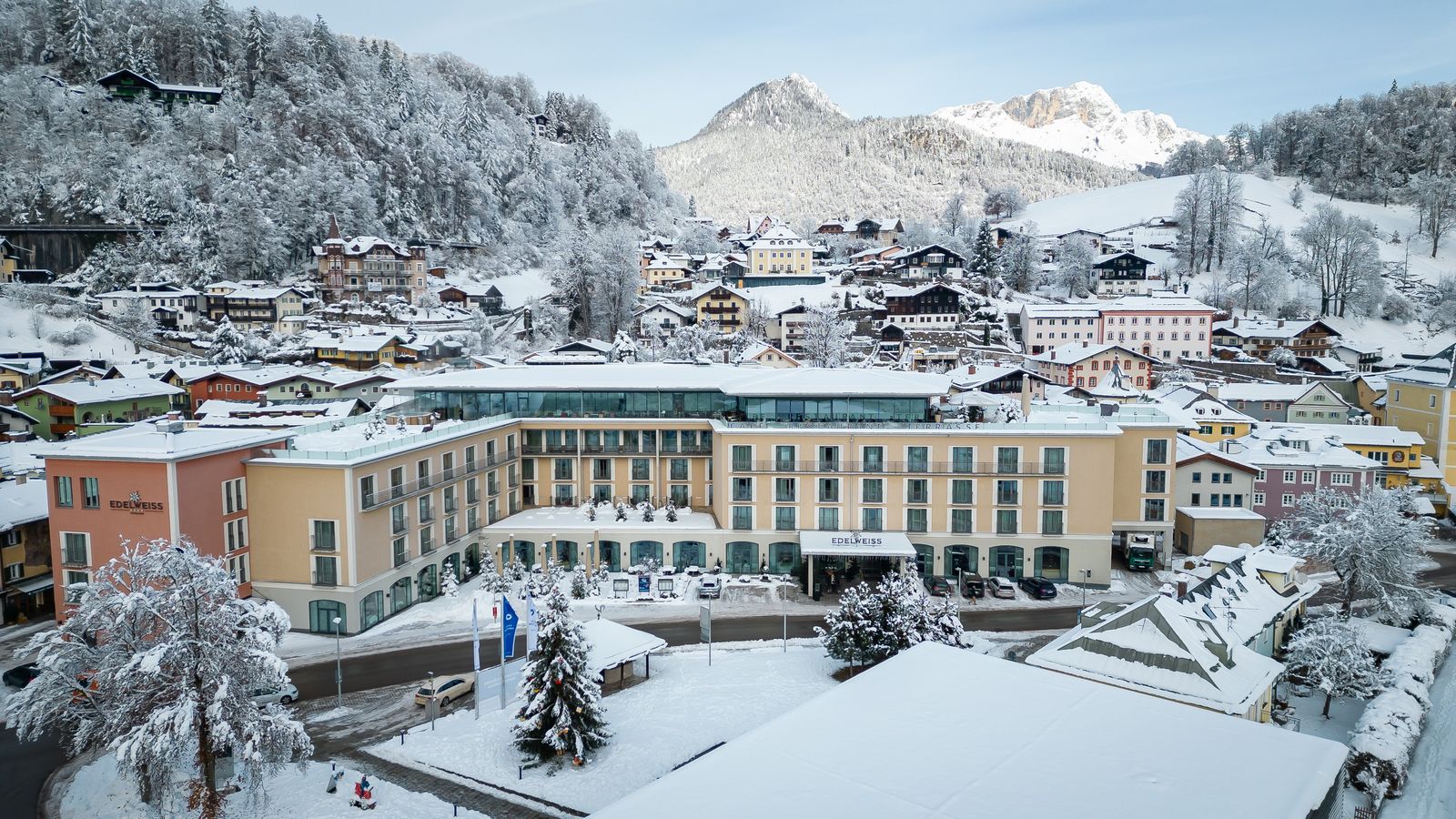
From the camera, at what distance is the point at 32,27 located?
128 m

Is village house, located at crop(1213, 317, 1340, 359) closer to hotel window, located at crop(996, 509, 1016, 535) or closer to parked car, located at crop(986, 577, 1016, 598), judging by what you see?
hotel window, located at crop(996, 509, 1016, 535)

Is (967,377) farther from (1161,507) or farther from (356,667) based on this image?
(356,667)

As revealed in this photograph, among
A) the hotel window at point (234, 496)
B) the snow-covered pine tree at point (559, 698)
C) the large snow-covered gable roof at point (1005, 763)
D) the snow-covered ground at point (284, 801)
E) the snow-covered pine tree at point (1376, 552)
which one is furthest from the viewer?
the snow-covered pine tree at point (1376, 552)

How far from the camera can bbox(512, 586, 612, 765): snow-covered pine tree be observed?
912 inches

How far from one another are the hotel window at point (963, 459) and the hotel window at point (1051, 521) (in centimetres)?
383

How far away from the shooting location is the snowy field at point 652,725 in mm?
22656

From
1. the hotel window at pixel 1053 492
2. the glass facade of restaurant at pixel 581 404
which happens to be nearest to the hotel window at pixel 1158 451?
the hotel window at pixel 1053 492

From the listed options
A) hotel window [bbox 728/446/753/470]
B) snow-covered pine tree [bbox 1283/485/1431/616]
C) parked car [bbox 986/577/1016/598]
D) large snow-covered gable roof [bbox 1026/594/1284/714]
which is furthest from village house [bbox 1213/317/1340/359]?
large snow-covered gable roof [bbox 1026/594/1284/714]

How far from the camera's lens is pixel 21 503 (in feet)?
119

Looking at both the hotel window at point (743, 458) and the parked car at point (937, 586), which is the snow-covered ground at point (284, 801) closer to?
the hotel window at point (743, 458)

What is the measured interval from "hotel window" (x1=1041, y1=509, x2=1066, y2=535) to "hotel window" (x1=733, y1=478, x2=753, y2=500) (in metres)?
13.2

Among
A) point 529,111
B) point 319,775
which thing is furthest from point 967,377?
point 529,111

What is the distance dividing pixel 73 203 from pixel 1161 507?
122931 millimetres

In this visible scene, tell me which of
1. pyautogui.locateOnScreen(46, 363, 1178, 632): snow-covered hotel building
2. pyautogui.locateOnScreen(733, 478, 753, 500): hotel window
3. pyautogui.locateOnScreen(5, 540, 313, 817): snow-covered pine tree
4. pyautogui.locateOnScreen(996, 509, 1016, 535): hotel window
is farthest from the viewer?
pyautogui.locateOnScreen(733, 478, 753, 500): hotel window
